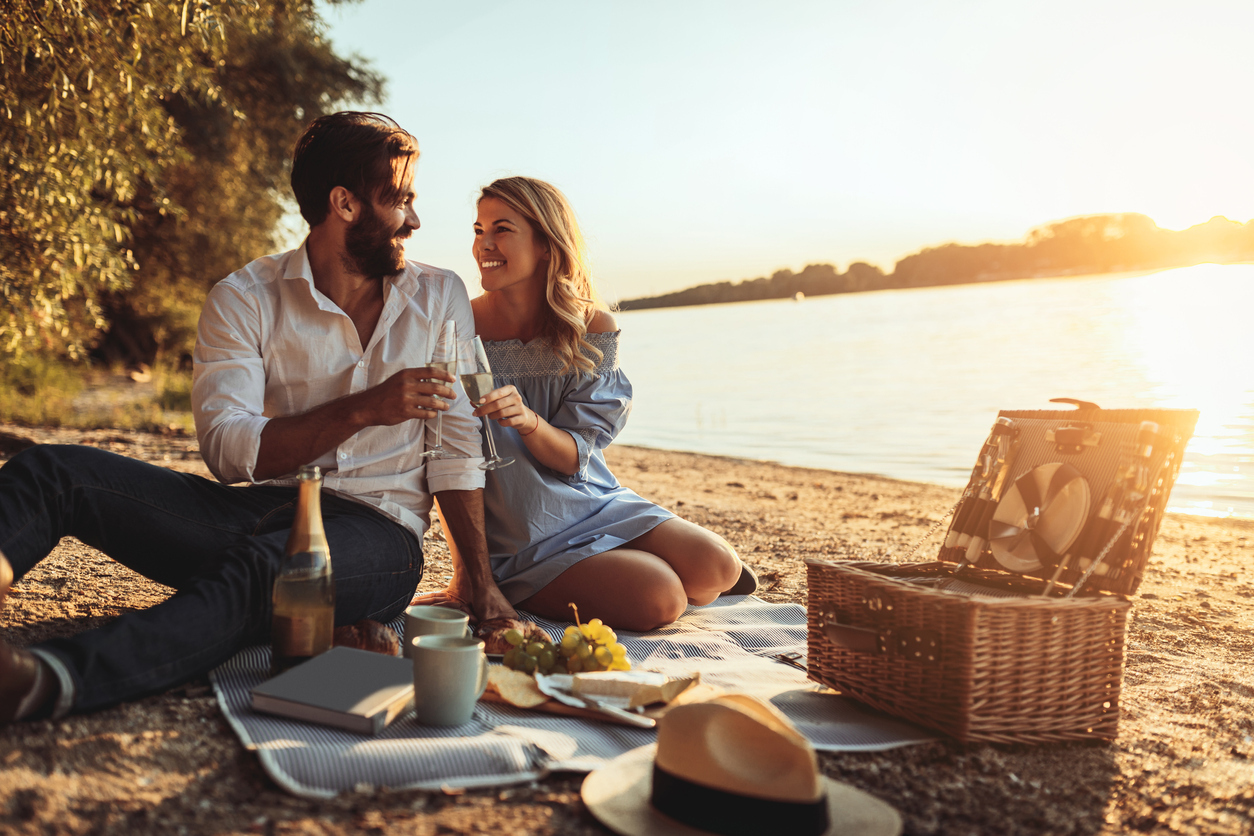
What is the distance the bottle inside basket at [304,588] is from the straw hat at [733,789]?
925mm

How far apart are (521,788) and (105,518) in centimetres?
153

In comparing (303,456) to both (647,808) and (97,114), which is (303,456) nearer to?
(647,808)

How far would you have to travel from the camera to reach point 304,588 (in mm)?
2375

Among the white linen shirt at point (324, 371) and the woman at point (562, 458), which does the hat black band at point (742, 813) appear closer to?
the white linen shirt at point (324, 371)

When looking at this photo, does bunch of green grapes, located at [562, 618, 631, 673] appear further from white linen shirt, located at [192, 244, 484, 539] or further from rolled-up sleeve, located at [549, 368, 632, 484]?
rolled-up sleeve, located at [549, 368, 632, 484]

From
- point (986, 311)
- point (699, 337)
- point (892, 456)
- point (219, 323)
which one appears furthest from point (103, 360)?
point (986, 311)

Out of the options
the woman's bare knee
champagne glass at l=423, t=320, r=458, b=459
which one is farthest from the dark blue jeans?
the woman's bare knee

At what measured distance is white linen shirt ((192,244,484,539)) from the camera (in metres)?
2.86

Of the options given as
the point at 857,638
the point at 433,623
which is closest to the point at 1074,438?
the point at 857,638

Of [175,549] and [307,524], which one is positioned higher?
[307,524]

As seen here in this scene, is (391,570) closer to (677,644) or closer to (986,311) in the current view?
(677,644)

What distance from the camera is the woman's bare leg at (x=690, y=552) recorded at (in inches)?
140

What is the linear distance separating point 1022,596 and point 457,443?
1.88 m

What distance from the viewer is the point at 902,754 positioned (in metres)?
2.29
